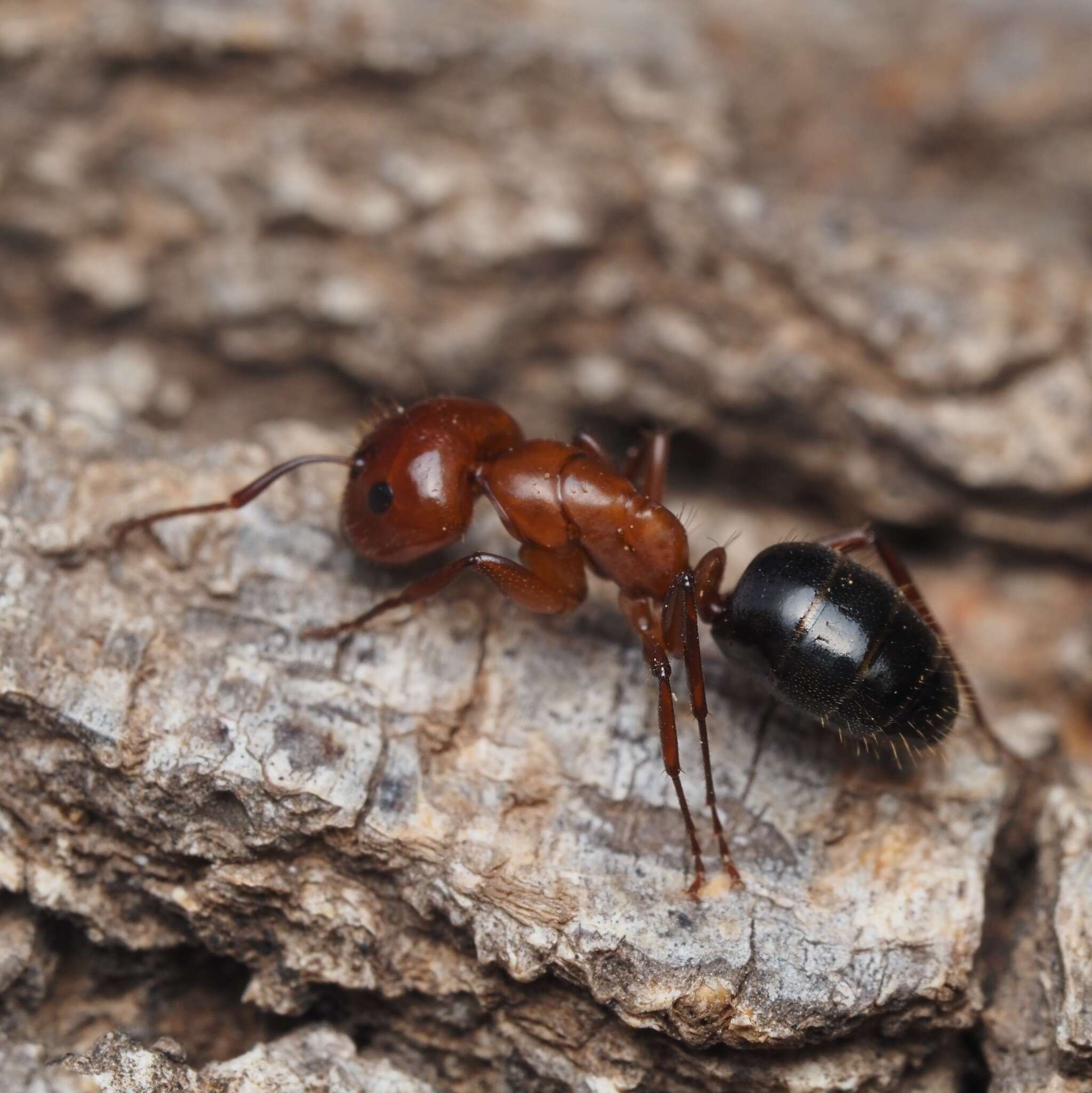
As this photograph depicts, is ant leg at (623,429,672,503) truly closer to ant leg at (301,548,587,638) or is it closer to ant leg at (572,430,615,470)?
ant leg at (572,430,615,470)

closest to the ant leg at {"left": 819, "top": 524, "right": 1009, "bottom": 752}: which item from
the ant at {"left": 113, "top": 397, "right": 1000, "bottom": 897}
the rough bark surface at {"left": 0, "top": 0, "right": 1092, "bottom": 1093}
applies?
the ant at {"left": 113, "top": 397, "right": 1000, "bottom": 897}

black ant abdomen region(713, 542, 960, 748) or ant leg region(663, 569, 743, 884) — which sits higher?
black ant abdomen region(713, 542, 960, 748)

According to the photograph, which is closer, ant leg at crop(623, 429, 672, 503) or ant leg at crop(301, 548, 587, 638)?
ant leg at crop(301, 548, 587, 638)

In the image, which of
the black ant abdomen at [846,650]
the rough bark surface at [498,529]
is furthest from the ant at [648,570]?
the rough bark surface at [498,529]

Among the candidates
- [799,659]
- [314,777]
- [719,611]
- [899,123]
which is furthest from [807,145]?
[314,777]

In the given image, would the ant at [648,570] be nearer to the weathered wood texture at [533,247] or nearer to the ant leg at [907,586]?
the ant leg at [907,586]

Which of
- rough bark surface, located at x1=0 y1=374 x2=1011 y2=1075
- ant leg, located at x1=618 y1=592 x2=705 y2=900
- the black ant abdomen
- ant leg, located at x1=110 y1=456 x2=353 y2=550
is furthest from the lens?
ant leg, located at x1=110 y1=456 x2=353 y2=550
